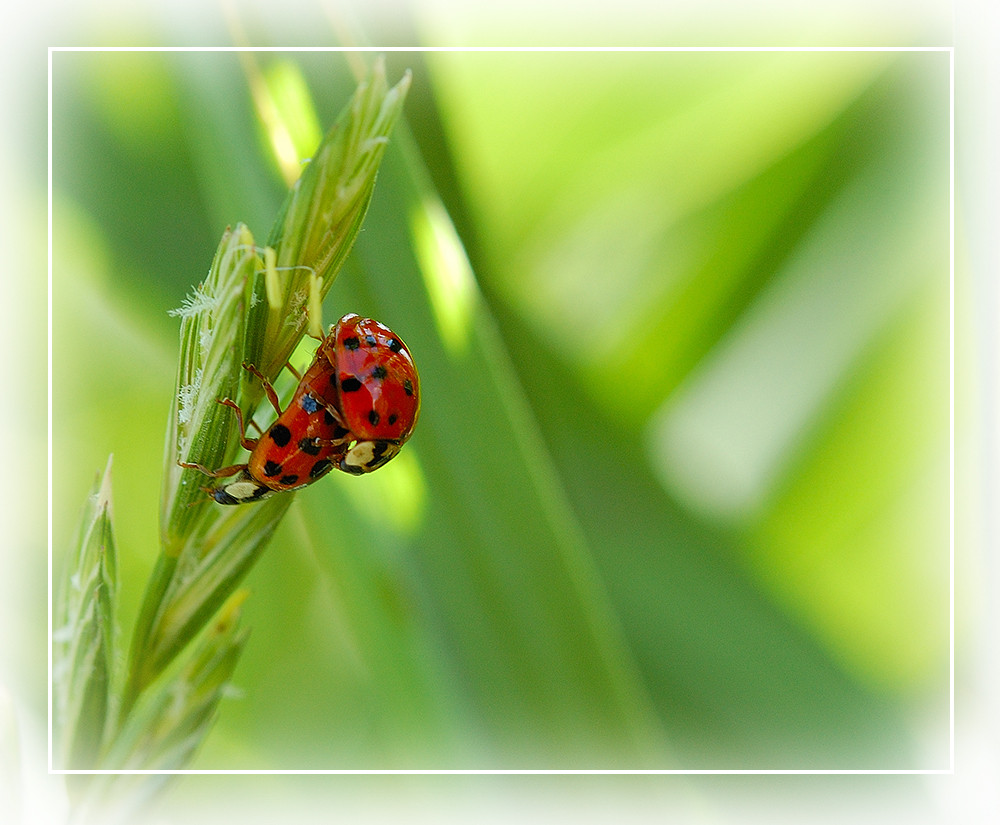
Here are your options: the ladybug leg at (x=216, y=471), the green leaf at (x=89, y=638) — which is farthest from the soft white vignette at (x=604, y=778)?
the ladybug leg at (x=216, y=471)

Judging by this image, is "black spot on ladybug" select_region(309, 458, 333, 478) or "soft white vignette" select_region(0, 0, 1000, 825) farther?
"soft white vignette" select_region(0, 0, 1000, 825)

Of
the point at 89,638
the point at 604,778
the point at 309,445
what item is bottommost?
the point at 604,778

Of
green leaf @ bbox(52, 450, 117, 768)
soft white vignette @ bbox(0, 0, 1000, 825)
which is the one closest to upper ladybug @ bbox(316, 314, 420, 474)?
green leaf @ bbox(52, 450, 117, 768)

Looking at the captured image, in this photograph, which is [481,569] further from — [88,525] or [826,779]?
[826,779]

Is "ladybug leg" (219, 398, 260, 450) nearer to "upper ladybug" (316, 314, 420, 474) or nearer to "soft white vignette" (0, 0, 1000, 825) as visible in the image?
"upper ladybug" (316, 314, 420, 474)

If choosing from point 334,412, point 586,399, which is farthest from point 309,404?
point 586,399

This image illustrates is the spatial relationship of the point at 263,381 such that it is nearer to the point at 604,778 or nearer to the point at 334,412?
the point at 334,412
